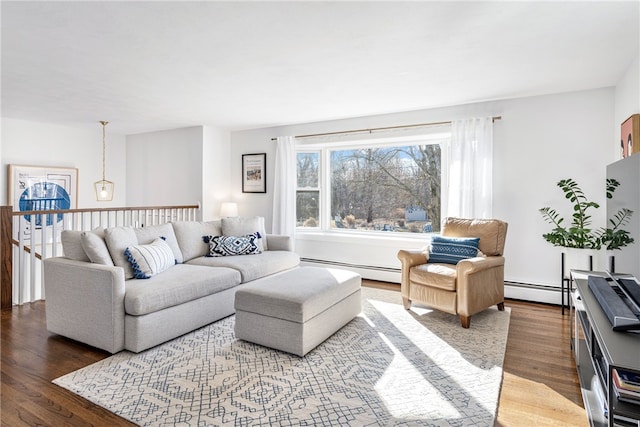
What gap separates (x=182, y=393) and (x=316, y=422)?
0.82 m

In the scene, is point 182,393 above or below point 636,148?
below

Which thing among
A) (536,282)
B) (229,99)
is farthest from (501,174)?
(229,99)

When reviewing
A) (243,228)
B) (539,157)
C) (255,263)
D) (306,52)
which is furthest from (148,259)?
(539,157)

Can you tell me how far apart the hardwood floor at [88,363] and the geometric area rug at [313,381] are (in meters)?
0.09

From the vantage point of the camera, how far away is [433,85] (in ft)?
11.6

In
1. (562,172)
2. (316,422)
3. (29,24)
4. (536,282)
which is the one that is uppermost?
(29,24)

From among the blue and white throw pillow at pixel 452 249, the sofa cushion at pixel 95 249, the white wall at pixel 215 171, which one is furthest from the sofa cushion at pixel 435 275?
the white wall at pixel 215 171

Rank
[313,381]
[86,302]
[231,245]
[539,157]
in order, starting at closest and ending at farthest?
[313,381] < [86,302] < [539,157] < [231,245]

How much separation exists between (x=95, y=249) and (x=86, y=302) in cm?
41

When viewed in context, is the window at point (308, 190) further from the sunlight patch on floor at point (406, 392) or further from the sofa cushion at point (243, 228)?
the sunlight patch on floor at point (406, 392)

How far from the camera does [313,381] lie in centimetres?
224

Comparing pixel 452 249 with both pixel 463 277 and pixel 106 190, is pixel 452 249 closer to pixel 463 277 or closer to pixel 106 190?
pixel 463 277

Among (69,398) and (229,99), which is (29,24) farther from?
(69,398)

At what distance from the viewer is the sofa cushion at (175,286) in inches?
102
